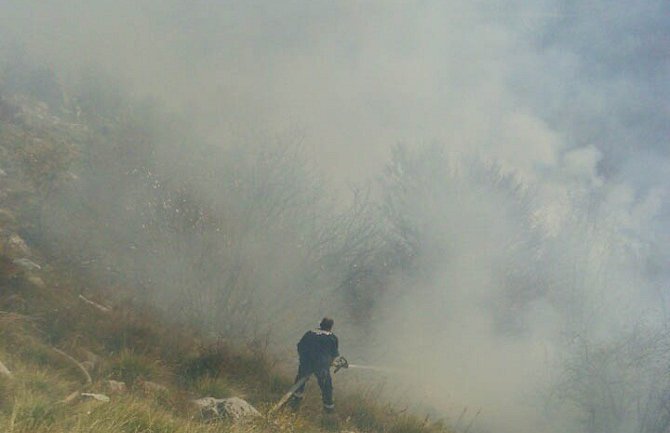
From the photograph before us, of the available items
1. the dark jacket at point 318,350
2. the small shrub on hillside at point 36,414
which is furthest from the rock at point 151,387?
the small shrub on hillside at point 36,414

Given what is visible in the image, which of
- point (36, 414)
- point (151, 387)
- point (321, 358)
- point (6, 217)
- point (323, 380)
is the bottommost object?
point (36, 414)

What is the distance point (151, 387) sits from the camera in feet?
20.1

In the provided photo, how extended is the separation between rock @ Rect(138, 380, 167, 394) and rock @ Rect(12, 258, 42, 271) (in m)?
3.73

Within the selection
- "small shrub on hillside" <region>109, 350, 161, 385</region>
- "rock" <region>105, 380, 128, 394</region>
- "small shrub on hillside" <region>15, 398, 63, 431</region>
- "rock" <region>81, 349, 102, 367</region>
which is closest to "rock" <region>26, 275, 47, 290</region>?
"rock" <region>81, 349, 102, 367</region>

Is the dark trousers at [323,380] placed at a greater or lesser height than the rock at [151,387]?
greater

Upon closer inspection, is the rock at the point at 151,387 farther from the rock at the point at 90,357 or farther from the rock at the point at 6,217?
the rock at the point at 6,217

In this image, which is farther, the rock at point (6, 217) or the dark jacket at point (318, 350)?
the rock at point (6, 217)

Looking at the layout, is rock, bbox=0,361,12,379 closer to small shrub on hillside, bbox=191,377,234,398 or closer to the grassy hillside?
the grassy hillside

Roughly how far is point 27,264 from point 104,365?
3.75m

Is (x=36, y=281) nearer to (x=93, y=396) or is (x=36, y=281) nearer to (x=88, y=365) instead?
(x=88, y=365)

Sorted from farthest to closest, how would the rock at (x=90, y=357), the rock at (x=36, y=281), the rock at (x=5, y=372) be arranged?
the rock at (x=36, y=281)
the rock at (x=90, y=357)
the rock at (x=5, y=372)

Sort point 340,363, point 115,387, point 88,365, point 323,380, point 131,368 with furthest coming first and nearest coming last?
1. point 340,363
2. point 323,380
3. point 131,368
4. point 88,365
5. point 115,387

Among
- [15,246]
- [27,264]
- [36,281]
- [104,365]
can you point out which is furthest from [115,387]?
[15,246]

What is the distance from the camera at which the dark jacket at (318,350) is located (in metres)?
6.97
